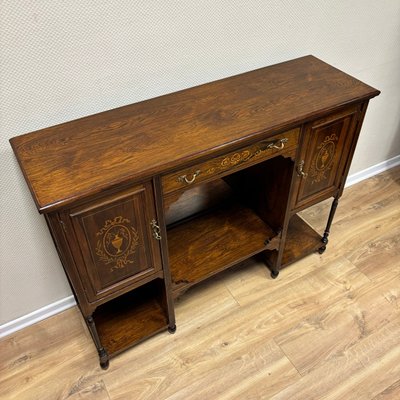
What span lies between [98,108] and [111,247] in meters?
0.44

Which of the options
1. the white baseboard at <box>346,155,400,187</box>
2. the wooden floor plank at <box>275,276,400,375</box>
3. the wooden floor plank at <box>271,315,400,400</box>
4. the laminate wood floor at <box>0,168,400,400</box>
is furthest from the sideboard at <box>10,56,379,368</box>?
the white baseboard at <box>346,155,400,187</box>

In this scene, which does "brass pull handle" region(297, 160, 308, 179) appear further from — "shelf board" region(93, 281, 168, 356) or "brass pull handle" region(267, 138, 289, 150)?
"shelf board" region(93, 281, 168, 356)

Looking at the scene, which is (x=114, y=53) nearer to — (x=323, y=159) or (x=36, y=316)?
(x=323, y=159)

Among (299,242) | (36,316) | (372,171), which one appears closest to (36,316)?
(36,316)

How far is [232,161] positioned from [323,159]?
427 mm

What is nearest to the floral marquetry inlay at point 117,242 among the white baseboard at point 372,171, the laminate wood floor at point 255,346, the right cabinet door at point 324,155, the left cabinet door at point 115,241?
the left cabinet door at point 115,241

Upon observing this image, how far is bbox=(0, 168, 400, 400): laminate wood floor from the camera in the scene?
142 centimetres

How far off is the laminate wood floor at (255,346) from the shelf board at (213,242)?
24 cm

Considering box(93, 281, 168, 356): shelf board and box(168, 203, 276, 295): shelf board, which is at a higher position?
box(168, 203, 276, 295): shelf board

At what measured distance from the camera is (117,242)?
1142 millimetres

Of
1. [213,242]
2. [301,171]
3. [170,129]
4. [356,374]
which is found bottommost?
[356,374]

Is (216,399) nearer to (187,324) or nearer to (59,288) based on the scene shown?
(187,324)

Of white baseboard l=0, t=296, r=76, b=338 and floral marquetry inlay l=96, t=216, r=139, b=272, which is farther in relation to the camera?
white baseboard l=0, t=296, r=76, b=338

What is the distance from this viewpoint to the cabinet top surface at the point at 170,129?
1003 millimetres
